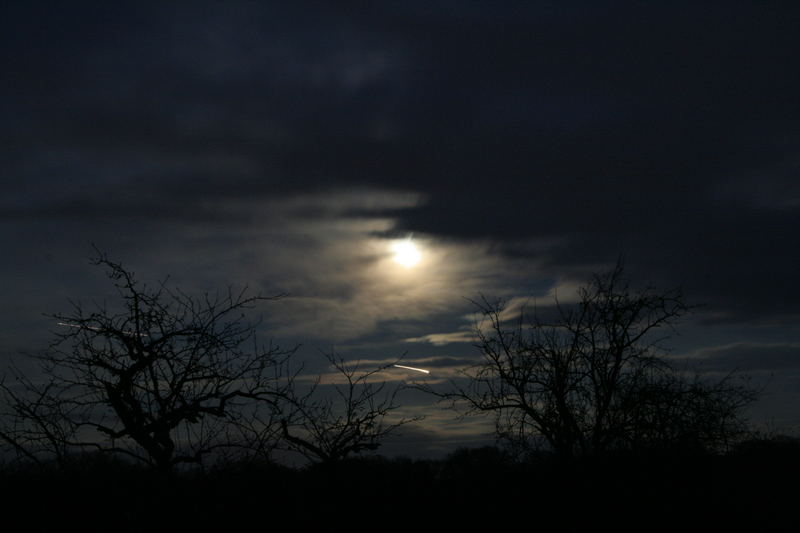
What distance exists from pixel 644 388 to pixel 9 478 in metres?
13.1

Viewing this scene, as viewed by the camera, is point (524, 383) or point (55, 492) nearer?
point (55, 492)

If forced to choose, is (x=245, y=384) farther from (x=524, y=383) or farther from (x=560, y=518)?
(x=524, y=383)

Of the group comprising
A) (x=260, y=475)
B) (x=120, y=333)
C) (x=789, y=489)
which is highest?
(x=120, y=333)

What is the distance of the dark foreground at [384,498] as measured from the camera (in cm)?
871

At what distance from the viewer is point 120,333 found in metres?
11.8

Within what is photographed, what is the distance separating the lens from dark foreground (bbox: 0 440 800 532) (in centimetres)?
871

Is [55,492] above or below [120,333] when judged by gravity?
below

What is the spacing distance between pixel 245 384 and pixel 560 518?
584 centimetres

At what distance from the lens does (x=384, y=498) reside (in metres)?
9.59

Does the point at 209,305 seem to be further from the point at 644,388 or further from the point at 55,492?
the point at 644,388

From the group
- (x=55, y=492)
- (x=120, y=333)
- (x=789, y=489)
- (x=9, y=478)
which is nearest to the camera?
(x=55, y=492)

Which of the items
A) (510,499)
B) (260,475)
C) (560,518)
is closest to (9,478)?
(260,475)

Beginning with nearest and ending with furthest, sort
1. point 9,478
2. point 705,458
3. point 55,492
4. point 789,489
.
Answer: point 55,492, point 9,478, point 705,458, point 789,489

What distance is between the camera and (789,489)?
49.6 ft
